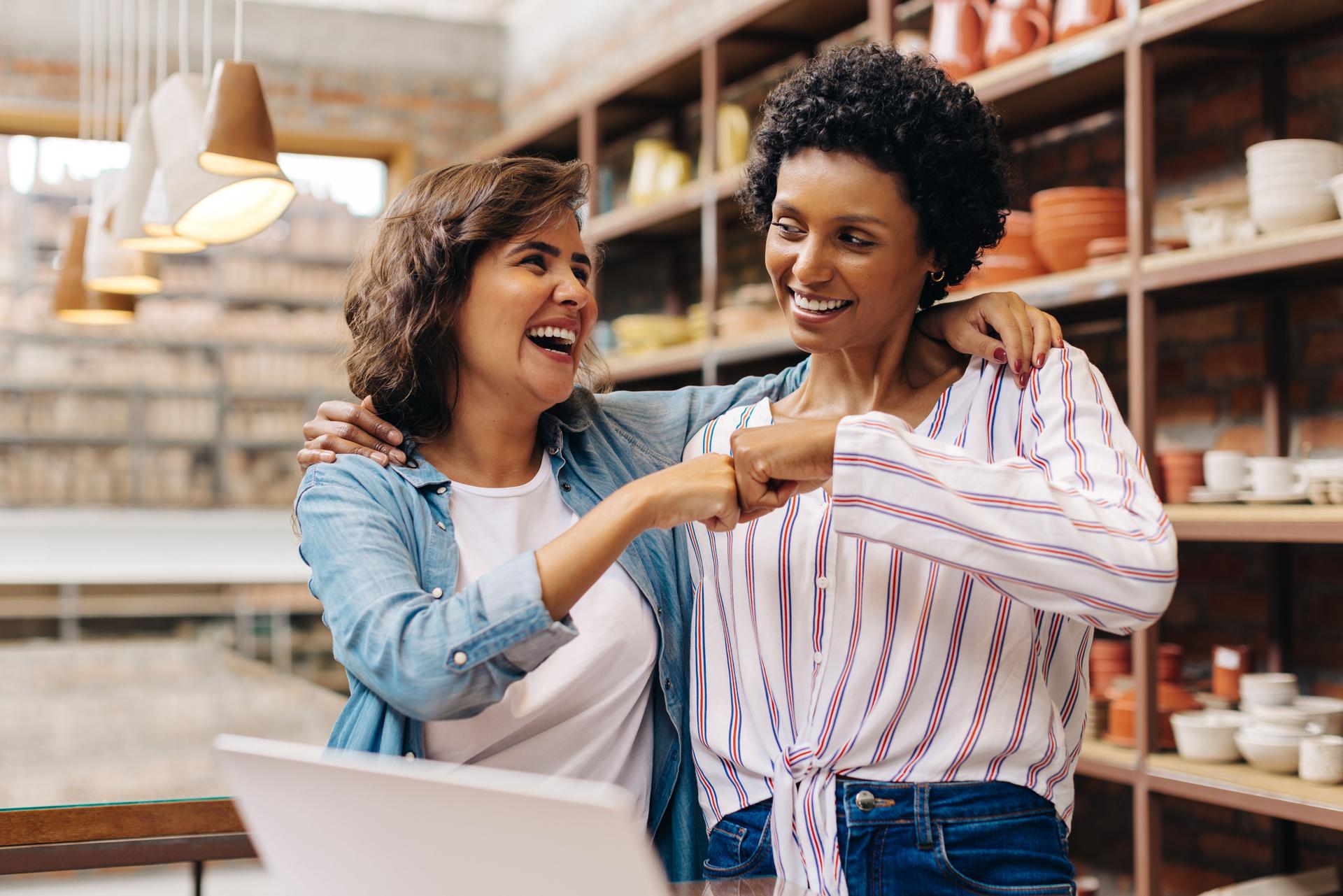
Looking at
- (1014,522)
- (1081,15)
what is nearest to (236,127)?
(1081,15)

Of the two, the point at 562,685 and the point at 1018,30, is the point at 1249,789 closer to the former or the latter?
the point at 562,685

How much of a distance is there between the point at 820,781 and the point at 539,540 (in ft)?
1.41

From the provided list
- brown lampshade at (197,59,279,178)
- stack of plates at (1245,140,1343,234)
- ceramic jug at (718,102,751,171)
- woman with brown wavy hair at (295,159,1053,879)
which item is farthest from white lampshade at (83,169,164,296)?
stack of plates at (1245,140,1343,234)

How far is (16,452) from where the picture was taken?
19.7 feet

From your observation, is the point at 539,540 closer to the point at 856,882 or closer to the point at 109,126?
the point at 856,882

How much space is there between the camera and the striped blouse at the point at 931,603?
114cm

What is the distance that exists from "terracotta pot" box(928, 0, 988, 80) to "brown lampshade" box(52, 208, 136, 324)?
7.46 feet

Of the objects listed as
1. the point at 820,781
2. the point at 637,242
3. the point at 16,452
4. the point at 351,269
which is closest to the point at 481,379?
the point at 351,269

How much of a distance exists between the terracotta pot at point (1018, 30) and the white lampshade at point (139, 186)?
A: 179 cm

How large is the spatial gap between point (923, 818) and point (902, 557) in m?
0.26

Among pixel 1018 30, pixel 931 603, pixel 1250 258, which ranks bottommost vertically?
pixel 931 603

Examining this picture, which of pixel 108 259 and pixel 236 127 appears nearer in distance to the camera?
pixel 236 127

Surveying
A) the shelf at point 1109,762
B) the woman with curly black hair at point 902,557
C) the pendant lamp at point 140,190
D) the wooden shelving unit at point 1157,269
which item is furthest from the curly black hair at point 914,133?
the pendant lamp at point 140,190

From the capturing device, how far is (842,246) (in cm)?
138
